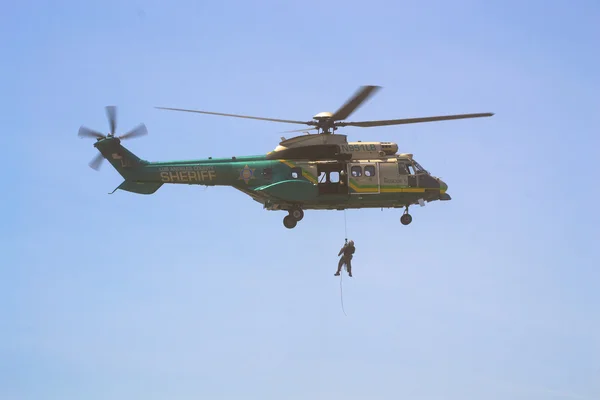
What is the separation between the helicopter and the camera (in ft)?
130

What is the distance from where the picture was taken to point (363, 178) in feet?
132

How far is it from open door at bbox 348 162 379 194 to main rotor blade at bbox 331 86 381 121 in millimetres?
1940

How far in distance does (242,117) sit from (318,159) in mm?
3854

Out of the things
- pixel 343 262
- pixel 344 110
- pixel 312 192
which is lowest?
pixel 343 262

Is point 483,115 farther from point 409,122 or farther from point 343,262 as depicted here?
point 343,262

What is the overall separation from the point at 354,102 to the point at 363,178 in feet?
10.8

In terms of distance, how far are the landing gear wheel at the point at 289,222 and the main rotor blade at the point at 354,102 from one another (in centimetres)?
393

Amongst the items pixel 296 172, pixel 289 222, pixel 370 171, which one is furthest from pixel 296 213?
pixel 370 171

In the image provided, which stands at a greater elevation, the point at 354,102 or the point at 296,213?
the point at 354,102

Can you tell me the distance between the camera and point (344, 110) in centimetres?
3909

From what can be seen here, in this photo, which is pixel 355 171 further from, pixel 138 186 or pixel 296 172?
pixel 138 186

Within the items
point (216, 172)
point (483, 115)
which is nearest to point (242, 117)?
point (216, 172)

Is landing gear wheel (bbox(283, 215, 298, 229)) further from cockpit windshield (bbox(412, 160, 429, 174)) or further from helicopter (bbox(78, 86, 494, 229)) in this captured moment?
cockpit windshield (bbox(412, 160, 429, 174))

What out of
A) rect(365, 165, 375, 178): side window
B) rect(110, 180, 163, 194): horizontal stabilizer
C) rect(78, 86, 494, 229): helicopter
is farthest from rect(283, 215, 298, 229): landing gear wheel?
rect(110, 180, 163, 194): horizontal stabilizer
